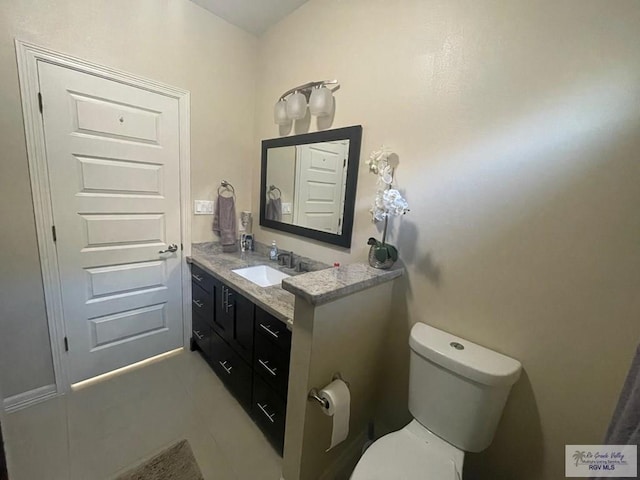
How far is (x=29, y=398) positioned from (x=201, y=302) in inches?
43.2

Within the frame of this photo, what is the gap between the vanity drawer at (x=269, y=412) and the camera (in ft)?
4.44

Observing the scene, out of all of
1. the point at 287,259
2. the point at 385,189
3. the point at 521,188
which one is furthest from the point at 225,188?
the point at 521,188

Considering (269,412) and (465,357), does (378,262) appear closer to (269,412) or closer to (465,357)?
(465,357)

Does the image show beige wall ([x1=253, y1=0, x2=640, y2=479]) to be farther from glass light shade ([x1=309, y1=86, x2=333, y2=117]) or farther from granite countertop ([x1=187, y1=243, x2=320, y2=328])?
granite countertop ([x1=187, y1=243, x2=320, y2=328])

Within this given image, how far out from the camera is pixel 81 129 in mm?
1582

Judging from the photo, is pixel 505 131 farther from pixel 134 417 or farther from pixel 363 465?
pixel 134 417

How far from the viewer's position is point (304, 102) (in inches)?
68.7

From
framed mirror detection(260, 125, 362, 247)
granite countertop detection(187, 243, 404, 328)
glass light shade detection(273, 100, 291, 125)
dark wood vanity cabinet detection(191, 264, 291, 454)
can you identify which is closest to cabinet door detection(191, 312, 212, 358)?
dark wood vanity cabinet detection(191, 264, 291, 454)

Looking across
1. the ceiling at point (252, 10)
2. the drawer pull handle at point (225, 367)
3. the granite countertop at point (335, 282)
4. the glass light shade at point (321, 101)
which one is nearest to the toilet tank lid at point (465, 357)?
the granite countertop at point (335, 282)

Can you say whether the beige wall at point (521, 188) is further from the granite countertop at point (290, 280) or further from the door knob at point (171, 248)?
the door knob at point (171, 248)

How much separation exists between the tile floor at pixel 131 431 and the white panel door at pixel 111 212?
0.26 m

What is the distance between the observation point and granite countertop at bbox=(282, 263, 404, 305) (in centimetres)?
98

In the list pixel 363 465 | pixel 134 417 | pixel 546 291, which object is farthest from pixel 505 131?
pixel 134 417

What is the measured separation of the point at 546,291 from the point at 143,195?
2.38 meters
